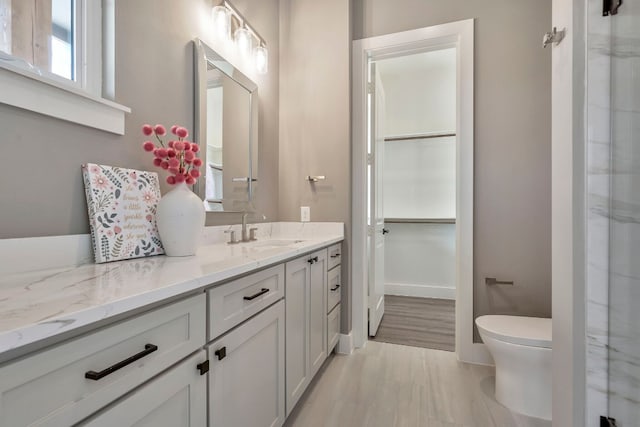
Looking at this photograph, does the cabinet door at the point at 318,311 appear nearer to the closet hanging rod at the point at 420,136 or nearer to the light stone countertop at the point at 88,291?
the light stone countertop at the point at 88,291

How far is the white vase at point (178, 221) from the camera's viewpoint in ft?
3.78

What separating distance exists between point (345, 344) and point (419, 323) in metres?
0.94

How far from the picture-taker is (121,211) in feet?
3.59

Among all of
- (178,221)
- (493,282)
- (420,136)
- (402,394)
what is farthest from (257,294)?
(420,136)

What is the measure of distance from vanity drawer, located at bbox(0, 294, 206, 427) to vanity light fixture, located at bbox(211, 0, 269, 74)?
1.57 m

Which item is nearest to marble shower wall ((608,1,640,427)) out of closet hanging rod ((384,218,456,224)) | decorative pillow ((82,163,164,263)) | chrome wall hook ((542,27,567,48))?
chrome wall hook ((542,27,567,48))

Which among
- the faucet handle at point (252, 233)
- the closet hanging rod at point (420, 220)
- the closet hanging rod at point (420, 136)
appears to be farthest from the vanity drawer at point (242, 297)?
the closet hanging rod at point (420, 136)

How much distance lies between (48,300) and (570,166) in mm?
1501

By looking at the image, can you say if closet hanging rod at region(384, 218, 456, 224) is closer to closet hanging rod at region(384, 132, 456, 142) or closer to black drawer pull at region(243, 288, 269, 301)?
closet hanging rod at region(384, 132, 456, 142)

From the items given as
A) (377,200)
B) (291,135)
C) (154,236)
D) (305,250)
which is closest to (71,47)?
(154,236)

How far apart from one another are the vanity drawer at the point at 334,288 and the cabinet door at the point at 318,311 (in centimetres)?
9

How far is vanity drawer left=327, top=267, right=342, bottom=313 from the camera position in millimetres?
1933

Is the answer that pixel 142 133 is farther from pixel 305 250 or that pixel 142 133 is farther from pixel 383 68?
pixel 383 68

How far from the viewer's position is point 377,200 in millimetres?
2629
